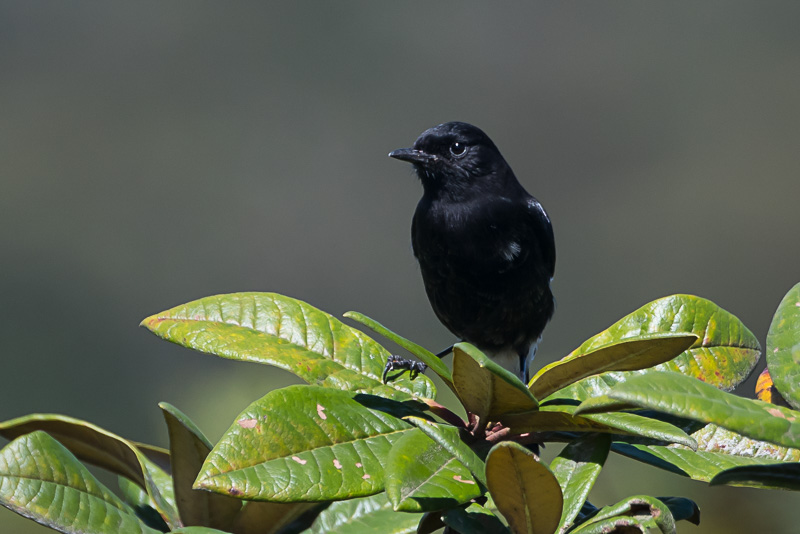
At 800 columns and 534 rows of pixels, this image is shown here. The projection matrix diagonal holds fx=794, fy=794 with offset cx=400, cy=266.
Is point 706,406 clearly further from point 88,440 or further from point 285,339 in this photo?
point 88,440

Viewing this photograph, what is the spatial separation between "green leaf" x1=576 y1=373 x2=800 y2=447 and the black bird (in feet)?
7.38

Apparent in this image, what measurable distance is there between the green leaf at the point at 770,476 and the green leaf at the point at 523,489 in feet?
0.54

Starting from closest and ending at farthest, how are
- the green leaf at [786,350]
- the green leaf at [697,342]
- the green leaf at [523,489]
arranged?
the green leaf at [523,489] → the green leaf at [786,350] → the green leaf at [697,342]

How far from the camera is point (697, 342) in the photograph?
44.5 inches

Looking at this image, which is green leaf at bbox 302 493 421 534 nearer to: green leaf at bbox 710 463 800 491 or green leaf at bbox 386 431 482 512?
green leaf at bbox 386 431 482 512

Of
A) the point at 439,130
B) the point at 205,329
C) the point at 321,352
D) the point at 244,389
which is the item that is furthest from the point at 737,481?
the point at 439,130

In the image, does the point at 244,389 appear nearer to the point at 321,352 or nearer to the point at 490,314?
the point at 490,314

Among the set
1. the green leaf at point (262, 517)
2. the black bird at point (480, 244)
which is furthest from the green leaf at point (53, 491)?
the black bird at point (480, 244)

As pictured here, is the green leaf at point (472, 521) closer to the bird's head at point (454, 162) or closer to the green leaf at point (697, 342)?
the green leaf at point (697, 342)

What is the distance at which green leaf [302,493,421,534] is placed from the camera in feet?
3.10

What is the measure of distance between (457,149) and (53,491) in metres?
2.56

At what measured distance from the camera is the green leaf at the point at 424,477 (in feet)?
2.39

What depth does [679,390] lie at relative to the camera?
2.06 feet

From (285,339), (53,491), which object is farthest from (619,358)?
(53,491)
